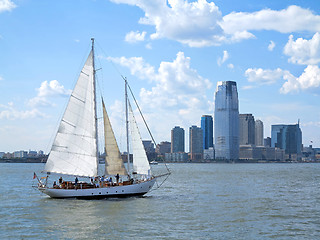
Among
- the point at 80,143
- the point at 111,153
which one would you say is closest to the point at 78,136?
the point at 80,143

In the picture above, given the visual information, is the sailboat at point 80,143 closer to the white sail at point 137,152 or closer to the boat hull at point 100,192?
the boat hull at point 100,192

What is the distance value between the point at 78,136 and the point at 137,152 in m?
7.53

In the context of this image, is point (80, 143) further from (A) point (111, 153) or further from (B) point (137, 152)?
(B) point (137, 152)

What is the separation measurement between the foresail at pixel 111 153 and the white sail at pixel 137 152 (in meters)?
2.09

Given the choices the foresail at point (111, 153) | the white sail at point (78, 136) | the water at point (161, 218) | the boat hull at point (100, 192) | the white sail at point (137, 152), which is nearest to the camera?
the water at point (161, 218)

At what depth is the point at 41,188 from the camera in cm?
5094

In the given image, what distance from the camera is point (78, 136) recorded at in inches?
1938

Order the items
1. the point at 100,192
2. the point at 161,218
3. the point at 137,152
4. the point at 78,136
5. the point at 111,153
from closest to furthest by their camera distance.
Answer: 1. the point at 161,218
2. the point at 100,192
3. the point at 78,136
4. the point at 111,153
5. the point at 137,152

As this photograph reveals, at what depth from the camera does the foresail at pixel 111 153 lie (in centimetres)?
5038

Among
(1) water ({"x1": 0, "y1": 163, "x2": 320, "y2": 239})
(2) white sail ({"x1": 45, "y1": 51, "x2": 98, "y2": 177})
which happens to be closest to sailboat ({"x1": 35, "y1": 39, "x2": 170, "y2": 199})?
(2) white sail ({"x1": 45, "y1": 51, "x2": 98, "y2": 177})

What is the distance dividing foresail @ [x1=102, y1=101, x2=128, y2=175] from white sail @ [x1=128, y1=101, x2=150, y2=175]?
2093mm

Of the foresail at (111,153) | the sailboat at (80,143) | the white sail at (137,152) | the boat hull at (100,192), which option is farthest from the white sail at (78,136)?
the white sail at (137,152)

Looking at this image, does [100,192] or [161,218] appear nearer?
[161,218]

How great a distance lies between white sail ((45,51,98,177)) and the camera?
49031 mm
